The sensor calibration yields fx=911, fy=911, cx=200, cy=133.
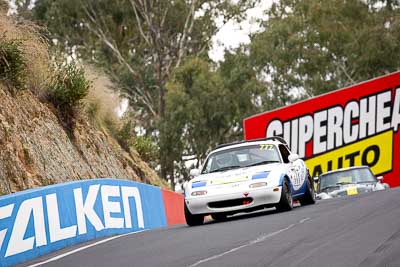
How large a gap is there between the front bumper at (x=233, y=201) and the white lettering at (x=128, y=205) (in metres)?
1.33

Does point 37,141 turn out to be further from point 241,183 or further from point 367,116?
point 367,116

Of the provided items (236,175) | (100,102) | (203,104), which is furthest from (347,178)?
(203,104)

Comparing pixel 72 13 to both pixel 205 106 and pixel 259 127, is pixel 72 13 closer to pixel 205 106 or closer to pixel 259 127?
pixel 205 106

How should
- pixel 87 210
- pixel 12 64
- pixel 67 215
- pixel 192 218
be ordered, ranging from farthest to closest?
pixel 12 64
pixel 192 218
pixel 87 210
pixel 67 215

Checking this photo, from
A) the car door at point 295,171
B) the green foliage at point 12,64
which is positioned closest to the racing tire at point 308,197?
the car door at point 295,171

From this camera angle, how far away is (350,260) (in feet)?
27.6

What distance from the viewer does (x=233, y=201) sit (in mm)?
15398

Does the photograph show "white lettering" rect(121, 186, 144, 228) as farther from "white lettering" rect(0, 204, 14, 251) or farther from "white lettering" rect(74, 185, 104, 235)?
→ "white lettering" rect(0, 204, 14, 251)

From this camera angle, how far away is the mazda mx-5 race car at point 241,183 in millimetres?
15383

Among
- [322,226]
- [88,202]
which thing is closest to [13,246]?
[88,202]

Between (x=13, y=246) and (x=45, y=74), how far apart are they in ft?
35.9

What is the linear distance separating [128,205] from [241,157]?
→ 2.27 meters

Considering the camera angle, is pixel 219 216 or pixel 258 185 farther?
pixel 219 216

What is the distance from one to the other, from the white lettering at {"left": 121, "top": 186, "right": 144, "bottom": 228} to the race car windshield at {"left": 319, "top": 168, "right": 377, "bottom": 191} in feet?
25.5
